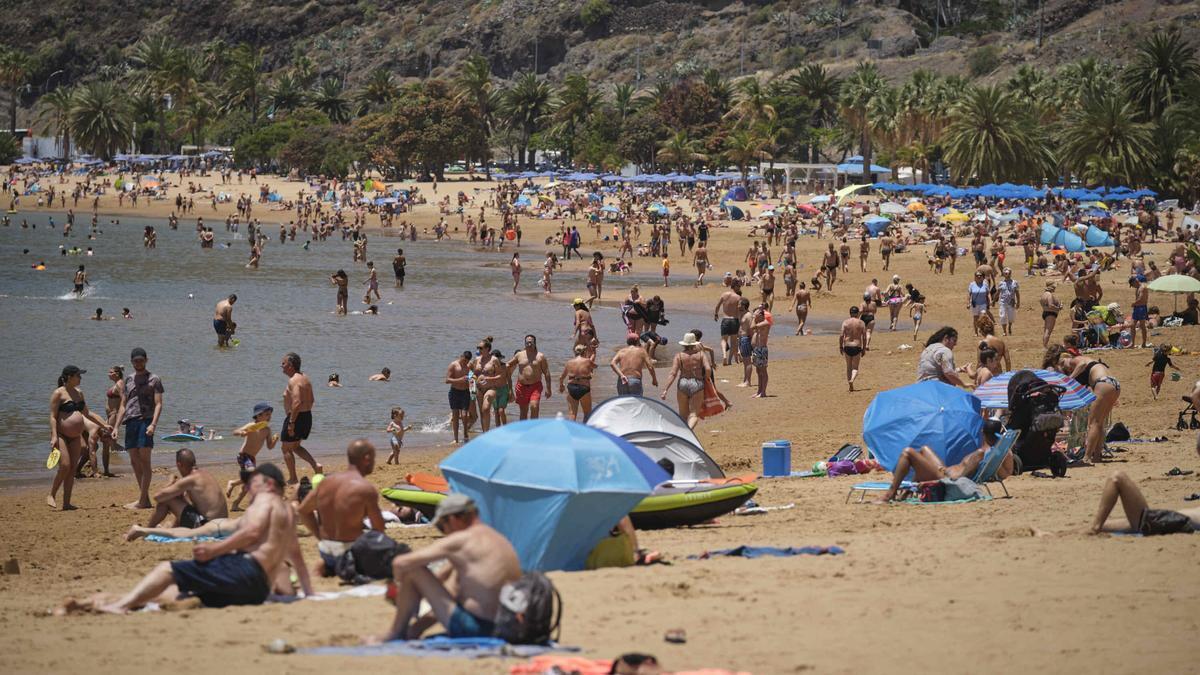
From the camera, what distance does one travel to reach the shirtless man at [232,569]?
7449 millimetres

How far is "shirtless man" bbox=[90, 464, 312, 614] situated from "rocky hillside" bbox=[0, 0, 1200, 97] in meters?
101

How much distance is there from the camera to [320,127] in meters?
97.7

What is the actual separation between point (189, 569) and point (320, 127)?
93.1 metres

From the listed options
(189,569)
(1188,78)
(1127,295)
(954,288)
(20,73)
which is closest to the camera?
(189,569)

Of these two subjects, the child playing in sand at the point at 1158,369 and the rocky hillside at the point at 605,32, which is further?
the rocky hillside at the point at 605,32

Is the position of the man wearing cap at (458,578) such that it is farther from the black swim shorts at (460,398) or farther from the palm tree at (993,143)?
the palm tree at (993,143)

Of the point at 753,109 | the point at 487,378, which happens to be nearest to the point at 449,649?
the point at 487,378

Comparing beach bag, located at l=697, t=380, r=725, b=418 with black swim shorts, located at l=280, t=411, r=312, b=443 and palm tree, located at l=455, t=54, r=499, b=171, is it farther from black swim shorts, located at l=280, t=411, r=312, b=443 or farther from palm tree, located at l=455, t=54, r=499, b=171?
palm tree, located at l=455, t=54, r=499, b=171

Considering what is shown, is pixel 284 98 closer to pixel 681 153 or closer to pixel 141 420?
pixel 681 153

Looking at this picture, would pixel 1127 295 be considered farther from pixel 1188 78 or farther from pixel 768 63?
pixel 768 63

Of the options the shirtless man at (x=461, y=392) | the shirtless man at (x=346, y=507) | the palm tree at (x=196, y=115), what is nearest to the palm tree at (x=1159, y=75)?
the shirtless man at (x=461, y=392)

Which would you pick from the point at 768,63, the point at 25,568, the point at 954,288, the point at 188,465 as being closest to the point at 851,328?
the point at 188,465

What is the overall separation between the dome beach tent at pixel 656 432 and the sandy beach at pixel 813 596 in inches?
28.6

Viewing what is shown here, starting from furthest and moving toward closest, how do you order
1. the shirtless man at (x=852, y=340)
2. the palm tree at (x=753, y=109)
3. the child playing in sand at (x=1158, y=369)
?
A: the palm tree at (x=753, y=109), the shirtless man at (x=852, y=340), the child playing in sand at (x=1158, y=369)
